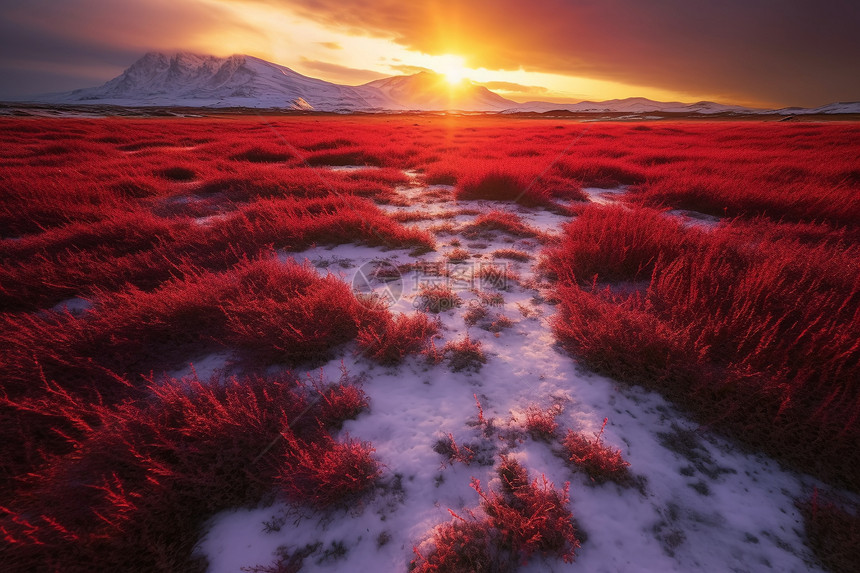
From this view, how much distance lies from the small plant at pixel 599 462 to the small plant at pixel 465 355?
999 mm

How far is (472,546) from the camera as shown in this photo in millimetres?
1654

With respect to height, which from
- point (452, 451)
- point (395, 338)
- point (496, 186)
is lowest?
point (452, 451)

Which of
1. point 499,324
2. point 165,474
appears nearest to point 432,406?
point 499,324

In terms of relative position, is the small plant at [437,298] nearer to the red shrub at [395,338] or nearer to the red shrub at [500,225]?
the red shrub at [395,338]

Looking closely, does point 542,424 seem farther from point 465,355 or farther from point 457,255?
point 457,255

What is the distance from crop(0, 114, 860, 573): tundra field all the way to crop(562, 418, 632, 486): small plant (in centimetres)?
1

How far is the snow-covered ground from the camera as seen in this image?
5.56ft

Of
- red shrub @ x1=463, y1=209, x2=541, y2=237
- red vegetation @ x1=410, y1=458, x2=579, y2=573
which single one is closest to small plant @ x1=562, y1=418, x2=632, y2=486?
red vegetation @ x1=410, y1=458, x2=579, y2=573

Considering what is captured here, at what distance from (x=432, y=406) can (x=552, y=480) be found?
96cm

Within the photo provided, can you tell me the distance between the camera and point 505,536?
1660 mm

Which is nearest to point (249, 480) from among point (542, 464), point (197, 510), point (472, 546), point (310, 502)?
point (197, 510)

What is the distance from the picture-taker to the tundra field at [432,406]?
1.72m

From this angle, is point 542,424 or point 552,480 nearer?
point 552,480

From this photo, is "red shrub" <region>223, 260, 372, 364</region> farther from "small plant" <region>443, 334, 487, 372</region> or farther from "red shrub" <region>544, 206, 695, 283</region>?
"red shrub" <region>544, 206, 695, 283</region>
